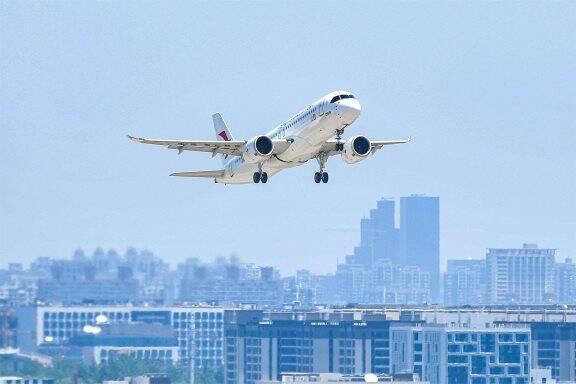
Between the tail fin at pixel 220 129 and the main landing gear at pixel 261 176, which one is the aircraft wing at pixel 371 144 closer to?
the main landing gear at pixel 261 176

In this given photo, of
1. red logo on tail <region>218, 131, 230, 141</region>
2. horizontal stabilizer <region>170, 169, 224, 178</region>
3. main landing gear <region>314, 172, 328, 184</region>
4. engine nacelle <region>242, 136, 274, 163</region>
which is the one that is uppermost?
red logo on tail <region>218, 131, 230, 141</region>

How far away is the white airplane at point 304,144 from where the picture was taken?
467 feet

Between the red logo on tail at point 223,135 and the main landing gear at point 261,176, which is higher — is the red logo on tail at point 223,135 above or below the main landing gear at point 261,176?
above

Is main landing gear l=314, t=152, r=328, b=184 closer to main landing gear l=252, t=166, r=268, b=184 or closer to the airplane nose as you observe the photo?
main landing gear l=252, t=166, r=268, b=184

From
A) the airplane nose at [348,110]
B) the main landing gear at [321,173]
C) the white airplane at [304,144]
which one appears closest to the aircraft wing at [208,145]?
the white airplane at [304,144]

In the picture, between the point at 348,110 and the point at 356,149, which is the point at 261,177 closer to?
the point at 356,149

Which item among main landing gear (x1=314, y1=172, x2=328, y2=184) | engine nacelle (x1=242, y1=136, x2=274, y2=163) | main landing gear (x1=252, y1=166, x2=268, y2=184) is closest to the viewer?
engine nacelle (x1=242, y1=136, x2=274, y2=163)

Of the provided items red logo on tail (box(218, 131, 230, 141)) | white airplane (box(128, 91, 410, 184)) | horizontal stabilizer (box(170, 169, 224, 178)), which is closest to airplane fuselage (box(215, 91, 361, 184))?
white airplane (box(128, 91, 410, 184))

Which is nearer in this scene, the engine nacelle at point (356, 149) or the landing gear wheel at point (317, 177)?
the engine nacelle at point (356, 149)

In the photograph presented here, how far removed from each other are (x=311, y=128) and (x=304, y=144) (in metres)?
1.20

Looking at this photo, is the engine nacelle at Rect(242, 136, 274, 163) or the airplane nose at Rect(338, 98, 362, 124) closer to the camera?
the airplane nose at Rect(338, 98, 362, 124)

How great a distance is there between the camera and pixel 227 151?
15138 cm

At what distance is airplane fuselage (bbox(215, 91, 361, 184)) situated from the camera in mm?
141875

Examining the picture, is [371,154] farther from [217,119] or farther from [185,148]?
[217,119]
